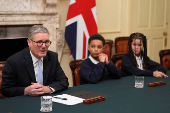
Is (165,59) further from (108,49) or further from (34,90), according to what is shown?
(34,90)

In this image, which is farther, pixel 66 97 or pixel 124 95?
pixel 124 95

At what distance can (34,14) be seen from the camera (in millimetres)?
4906

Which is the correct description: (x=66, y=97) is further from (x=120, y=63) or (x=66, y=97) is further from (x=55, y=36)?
(x=55, y=36)

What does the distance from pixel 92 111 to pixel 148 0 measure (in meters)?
5.33

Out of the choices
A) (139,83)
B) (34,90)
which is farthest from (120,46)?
(34,90)

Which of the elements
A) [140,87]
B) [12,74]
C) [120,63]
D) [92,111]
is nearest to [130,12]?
[120,63]

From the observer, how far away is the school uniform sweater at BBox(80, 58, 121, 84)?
120 inches

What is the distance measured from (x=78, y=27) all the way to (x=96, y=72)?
2.27 m

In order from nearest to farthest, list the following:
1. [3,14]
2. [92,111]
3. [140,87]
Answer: [92,111] < [140,87] < [3,14]

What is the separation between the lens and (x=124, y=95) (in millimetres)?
2512

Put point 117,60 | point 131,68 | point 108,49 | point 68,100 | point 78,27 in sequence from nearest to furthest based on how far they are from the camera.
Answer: point 68,100 < point 131,68 < point 117,60 < point 78,27 < point 108,49

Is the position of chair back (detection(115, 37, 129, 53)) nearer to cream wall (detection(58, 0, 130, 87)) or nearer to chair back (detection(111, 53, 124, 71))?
cream wall (detection(58, 0, 130, 87))

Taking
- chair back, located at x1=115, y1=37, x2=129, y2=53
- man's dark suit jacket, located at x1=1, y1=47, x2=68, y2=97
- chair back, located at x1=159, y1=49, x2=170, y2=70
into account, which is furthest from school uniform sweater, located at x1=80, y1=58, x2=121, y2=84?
chair back, located at x1=115, y1=37, x2=129, y2=53

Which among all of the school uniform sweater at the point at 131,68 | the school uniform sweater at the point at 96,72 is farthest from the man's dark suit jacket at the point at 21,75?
the school uniform sweater at the point at 131,68
